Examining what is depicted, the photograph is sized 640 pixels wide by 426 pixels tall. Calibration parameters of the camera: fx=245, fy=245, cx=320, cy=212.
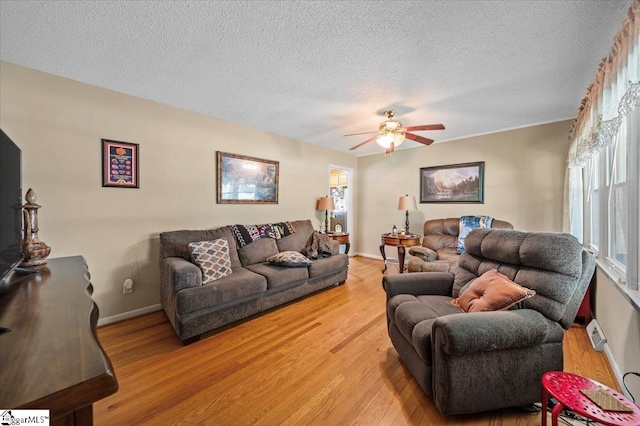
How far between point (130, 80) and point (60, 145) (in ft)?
2.90

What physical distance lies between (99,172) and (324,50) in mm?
2503

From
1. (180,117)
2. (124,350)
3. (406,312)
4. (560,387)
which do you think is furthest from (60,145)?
(560,387)

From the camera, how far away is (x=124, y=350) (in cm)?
210

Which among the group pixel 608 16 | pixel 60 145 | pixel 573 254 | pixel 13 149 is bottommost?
pixel 573 254

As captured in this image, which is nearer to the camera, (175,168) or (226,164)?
(175,168)

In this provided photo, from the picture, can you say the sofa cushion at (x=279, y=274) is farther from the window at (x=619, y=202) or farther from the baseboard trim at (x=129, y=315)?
the window at (x=619, y=202)

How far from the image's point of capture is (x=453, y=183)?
4402 mm

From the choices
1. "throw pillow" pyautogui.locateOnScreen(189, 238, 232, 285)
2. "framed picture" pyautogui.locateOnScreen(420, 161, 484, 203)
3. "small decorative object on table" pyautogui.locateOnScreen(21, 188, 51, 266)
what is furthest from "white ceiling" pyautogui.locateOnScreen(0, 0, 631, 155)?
"throw pillow" pyautogui.locateOnScreen(189, 238, 232, 285)

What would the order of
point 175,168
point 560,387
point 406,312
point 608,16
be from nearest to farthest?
point 560,387
point 608,16
point 406,312
point 175,168

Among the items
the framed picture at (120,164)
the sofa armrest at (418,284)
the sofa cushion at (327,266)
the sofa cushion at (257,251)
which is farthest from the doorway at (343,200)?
the framed picture at (120,164)

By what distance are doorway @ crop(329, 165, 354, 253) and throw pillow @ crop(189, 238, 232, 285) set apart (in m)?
3.15

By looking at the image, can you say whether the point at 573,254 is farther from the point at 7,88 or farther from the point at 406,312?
the point at 7,88

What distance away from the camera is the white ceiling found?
1538 millimetres

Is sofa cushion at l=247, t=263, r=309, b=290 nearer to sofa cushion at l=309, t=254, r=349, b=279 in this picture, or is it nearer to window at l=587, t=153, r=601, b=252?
sofa cushion at l=309, t=254, r=349, b=279
